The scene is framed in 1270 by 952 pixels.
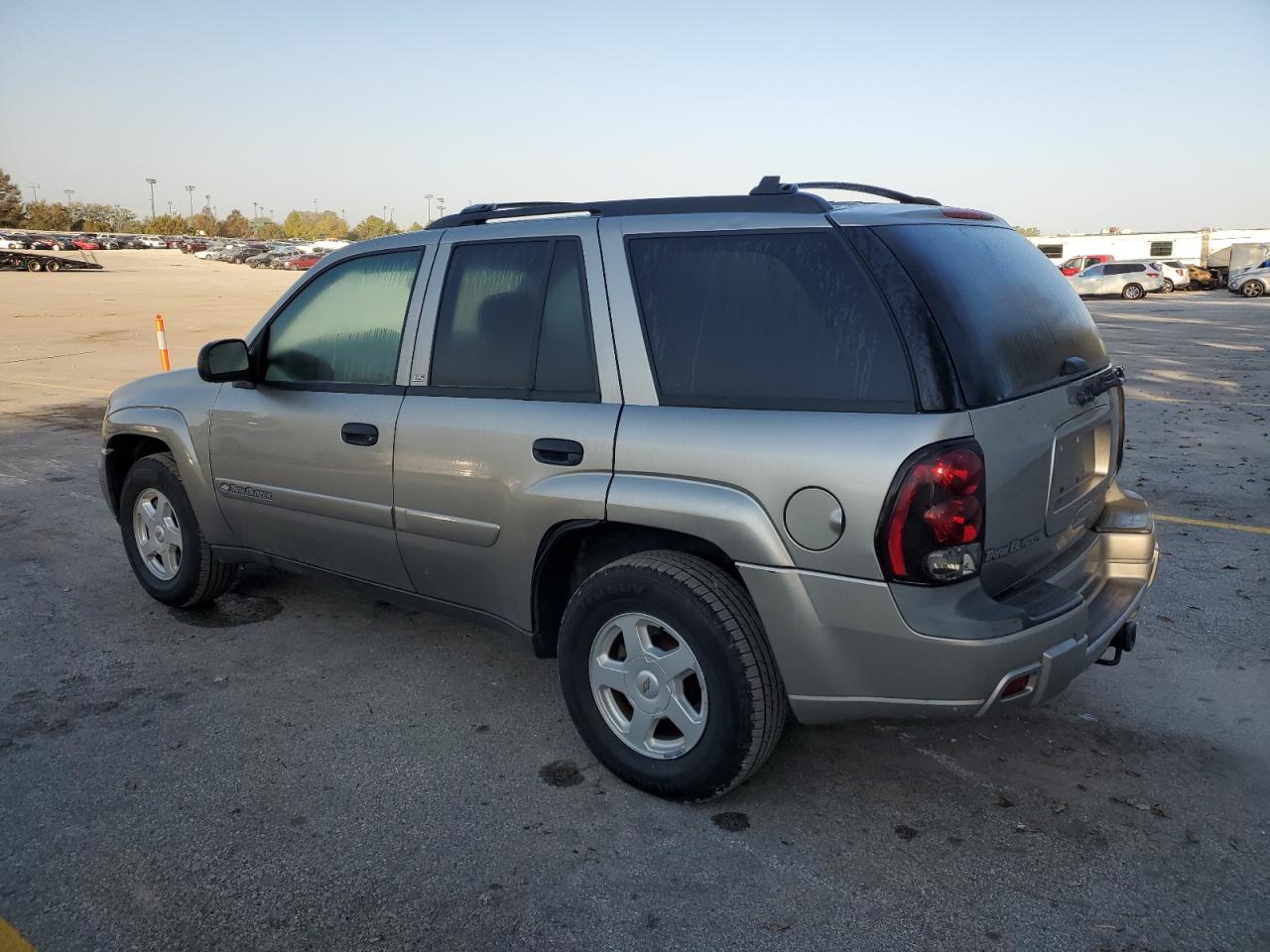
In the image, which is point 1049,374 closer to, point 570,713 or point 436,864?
point 570,713

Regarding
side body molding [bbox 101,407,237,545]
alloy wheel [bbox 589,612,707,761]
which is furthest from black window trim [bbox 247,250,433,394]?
alloy wheel [bbox 589,612,707,761]

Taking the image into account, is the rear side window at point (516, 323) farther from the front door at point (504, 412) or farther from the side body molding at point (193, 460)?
the side body molding at point (193, 460)

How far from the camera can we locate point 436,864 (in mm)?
2842

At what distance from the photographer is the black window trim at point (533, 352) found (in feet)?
10.8

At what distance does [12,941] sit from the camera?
252 cm

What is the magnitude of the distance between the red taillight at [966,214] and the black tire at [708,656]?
1.37m

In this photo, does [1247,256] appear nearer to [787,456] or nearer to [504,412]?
[504,412]

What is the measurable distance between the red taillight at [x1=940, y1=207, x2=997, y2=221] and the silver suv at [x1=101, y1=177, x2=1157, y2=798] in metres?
0.01

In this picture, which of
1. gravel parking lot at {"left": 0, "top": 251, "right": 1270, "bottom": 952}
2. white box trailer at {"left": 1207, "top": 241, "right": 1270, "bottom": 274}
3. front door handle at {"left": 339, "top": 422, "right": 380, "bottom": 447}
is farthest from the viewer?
white box trailer at {"left": 1207, "top": 241, "right": 1270, "bottom": 274}

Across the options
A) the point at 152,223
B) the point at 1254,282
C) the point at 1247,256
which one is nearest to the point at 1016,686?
the point at 1254,282

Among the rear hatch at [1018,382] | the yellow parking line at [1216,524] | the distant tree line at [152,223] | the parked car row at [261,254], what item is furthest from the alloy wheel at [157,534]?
the distant tree line at [152,223]

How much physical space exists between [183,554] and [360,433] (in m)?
1.47

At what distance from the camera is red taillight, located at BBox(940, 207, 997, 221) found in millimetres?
3244

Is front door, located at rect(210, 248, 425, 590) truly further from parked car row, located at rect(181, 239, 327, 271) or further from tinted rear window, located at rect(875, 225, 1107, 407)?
parked car row, located at rect(181, 239, 327, 271)
